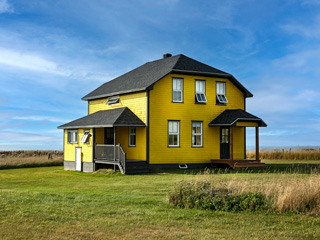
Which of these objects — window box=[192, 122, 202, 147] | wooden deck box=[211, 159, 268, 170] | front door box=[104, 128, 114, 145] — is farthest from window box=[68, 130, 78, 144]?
wooden deck box=[211, 159, 268, 170]

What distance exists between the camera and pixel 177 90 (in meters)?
28.8

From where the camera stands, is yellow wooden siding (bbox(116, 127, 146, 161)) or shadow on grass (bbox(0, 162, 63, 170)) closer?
yellow wooden siding (bbox(116, 127, 146, 161))

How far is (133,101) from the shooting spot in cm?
2878

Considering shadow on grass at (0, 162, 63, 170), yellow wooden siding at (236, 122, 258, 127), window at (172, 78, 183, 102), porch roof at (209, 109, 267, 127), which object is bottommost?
shadow on grass at (0, 162, 63, 170)

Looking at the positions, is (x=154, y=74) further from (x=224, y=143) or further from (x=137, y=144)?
(x=224, y=143)

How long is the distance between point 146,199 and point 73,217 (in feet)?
10.3

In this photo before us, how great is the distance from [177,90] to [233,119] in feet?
14.0

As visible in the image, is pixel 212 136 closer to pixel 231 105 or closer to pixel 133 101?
pixel 231 105

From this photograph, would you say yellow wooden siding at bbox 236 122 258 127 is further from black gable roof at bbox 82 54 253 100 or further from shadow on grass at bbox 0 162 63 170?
shadow on grass at bbox 0 162 63 170

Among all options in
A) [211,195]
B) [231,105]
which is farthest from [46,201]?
[231,105]

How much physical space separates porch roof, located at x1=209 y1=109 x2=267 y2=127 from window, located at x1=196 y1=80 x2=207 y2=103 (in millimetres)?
1661

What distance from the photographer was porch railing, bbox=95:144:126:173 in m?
25.5

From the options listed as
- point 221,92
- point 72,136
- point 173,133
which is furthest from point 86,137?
point 221,92

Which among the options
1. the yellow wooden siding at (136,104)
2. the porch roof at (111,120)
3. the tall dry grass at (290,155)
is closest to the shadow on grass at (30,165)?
the porch roof at (111,120)
